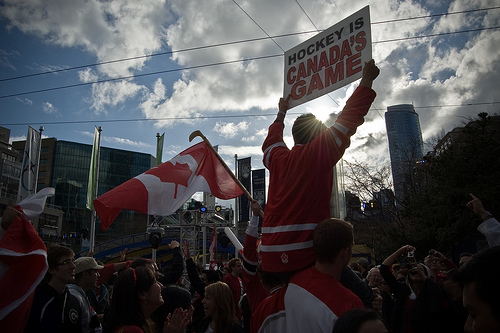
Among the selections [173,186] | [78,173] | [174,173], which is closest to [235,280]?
[173,186]

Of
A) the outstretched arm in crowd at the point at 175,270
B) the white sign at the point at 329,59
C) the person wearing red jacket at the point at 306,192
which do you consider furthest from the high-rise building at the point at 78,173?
the person wearing red jacket at the point at 306,192

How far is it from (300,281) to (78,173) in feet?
283

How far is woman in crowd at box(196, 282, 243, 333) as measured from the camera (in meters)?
3.97

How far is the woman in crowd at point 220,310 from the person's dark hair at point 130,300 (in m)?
1.07

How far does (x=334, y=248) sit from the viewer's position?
7.29 feet

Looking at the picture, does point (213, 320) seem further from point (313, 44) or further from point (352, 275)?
point (313, 44)

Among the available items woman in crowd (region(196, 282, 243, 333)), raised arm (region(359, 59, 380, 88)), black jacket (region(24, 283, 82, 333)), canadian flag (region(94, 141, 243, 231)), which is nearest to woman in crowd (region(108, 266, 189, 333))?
black jacket (region(24, 283, 82, 333))

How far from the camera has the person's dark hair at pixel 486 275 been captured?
142 cm

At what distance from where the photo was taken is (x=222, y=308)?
13.2 ft

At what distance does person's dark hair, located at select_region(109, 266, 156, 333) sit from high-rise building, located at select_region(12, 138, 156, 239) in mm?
67847

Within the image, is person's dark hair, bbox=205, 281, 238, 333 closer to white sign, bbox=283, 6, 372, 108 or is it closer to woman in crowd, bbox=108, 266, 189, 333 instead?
woman in crowd, bbox=108, 266, 189, 333

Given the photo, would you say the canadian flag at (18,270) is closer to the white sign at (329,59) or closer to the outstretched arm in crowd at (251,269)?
the outstretched arm in crowd at (251,269)

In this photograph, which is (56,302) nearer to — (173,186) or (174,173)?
(173,186)

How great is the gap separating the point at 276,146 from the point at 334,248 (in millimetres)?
1065
